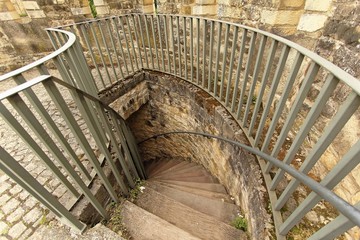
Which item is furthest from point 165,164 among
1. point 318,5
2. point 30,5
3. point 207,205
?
point 30,5

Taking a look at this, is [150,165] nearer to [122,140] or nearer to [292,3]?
[122,140]

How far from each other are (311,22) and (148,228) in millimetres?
2526

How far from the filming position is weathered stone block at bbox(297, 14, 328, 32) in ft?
5.63

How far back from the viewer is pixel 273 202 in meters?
1.53

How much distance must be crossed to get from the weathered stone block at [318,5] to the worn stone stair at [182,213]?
2.21 m

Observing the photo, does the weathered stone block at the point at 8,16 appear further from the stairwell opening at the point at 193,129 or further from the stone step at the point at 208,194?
the stone step at the point at 208,194

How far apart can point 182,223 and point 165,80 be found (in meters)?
2.34

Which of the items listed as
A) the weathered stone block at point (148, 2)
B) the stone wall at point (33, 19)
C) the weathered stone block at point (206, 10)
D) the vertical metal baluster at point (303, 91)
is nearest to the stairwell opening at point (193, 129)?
the vertical metal baluster at point (303, 91)

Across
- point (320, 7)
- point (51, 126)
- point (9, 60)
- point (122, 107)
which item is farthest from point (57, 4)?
point (320, 7)

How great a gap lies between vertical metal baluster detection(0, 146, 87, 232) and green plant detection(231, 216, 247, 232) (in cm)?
153

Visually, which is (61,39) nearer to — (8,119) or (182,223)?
Result: (8,119)

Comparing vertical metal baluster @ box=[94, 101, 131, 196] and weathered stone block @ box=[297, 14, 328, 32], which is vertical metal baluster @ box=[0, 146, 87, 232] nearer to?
vertical metal baluster @ box=[94, 101, 131, 196]

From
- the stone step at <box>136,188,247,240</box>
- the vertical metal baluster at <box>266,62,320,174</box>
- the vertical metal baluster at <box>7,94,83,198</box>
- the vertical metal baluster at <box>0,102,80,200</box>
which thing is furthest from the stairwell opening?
the vertical metal baluster at <box>0,102,80,200</box>

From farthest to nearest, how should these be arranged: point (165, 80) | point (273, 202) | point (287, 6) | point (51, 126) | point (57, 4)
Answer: point (57, 4) → point (165, 80) → point (287, 6) → point (273, 202) → point (51, 126)
